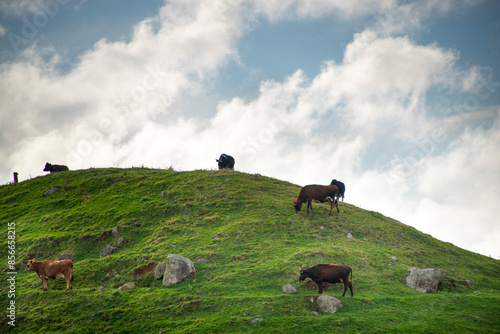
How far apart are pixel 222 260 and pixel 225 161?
22819 millimetres

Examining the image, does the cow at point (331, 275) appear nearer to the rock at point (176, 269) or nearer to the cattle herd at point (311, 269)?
the cattle herd at point (311, 269)

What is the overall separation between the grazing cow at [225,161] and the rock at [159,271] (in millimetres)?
23020

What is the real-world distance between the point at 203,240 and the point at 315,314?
1025cm

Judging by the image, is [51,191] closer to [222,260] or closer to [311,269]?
[222,260]

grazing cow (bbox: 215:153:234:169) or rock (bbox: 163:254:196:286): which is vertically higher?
grazing cow (bbox: 215:153:234:169)

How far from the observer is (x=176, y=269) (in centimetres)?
1823

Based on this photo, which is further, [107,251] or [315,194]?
[315,194]

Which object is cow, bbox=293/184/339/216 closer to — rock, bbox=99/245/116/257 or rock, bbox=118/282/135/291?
rock, bbox=118/282/135/291

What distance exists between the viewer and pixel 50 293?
18.4m

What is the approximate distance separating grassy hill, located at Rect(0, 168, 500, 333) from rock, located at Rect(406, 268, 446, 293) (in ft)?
1.85

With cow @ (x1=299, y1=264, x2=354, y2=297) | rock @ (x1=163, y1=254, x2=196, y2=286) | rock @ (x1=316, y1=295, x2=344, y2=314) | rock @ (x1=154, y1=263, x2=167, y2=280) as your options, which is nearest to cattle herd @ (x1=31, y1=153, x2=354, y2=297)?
cow @ (x1=299, y1=264, x2=354, y2=297)

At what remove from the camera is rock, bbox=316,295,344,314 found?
14.5 meters

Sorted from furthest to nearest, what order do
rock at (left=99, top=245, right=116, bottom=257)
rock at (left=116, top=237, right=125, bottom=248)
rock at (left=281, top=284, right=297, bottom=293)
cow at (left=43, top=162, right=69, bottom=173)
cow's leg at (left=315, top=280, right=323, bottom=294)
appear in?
cow at (left=43, top=162, right=69, bottom=173) → rock at (left=116, top=237, right=125, bottom=248) → rock at (left=99, top=245, right=116, bottom=257) → rock at (left=281, top=284, right=297, bottom=293) → cow's leg at (left=315, top=280, right=323, bottom=294)

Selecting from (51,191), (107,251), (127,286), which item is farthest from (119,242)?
(51,191)
